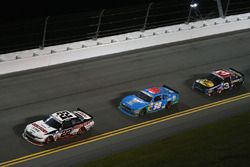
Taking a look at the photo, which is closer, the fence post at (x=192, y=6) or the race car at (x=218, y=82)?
the race car at (x=218, y=82)

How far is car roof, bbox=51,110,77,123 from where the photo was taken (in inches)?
798

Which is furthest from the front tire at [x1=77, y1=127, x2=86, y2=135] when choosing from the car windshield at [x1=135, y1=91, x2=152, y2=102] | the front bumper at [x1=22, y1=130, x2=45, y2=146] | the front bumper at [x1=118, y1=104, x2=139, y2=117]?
the car windshield at [x1=135, y1=91, x2=152, y2=102]

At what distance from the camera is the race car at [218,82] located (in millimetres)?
24500

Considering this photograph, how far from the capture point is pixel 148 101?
884 inches

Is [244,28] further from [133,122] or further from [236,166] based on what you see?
[236,166]

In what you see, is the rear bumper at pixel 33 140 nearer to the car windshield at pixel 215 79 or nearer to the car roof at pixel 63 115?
the car roof at pixel 63 115

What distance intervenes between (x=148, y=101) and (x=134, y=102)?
25.3 inches

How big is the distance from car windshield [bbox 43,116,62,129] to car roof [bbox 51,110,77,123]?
15 centimetres

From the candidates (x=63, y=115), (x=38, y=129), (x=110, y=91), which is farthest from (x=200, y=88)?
(x=38, y=129)

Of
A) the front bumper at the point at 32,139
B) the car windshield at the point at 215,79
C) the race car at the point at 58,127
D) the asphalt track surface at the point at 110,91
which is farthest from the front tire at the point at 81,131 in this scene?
the car windshield at the point at 215,79

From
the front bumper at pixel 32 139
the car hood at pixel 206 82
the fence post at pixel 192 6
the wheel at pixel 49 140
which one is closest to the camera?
the front bumper at pixel 32 139

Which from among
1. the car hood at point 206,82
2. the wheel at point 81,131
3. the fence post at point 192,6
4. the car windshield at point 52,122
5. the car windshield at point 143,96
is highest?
the fence post at point 192,6

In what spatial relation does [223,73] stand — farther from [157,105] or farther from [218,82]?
[157,105]

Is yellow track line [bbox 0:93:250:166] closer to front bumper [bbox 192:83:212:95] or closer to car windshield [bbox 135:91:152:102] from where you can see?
front bumper [bbox 192:83:212:95]
